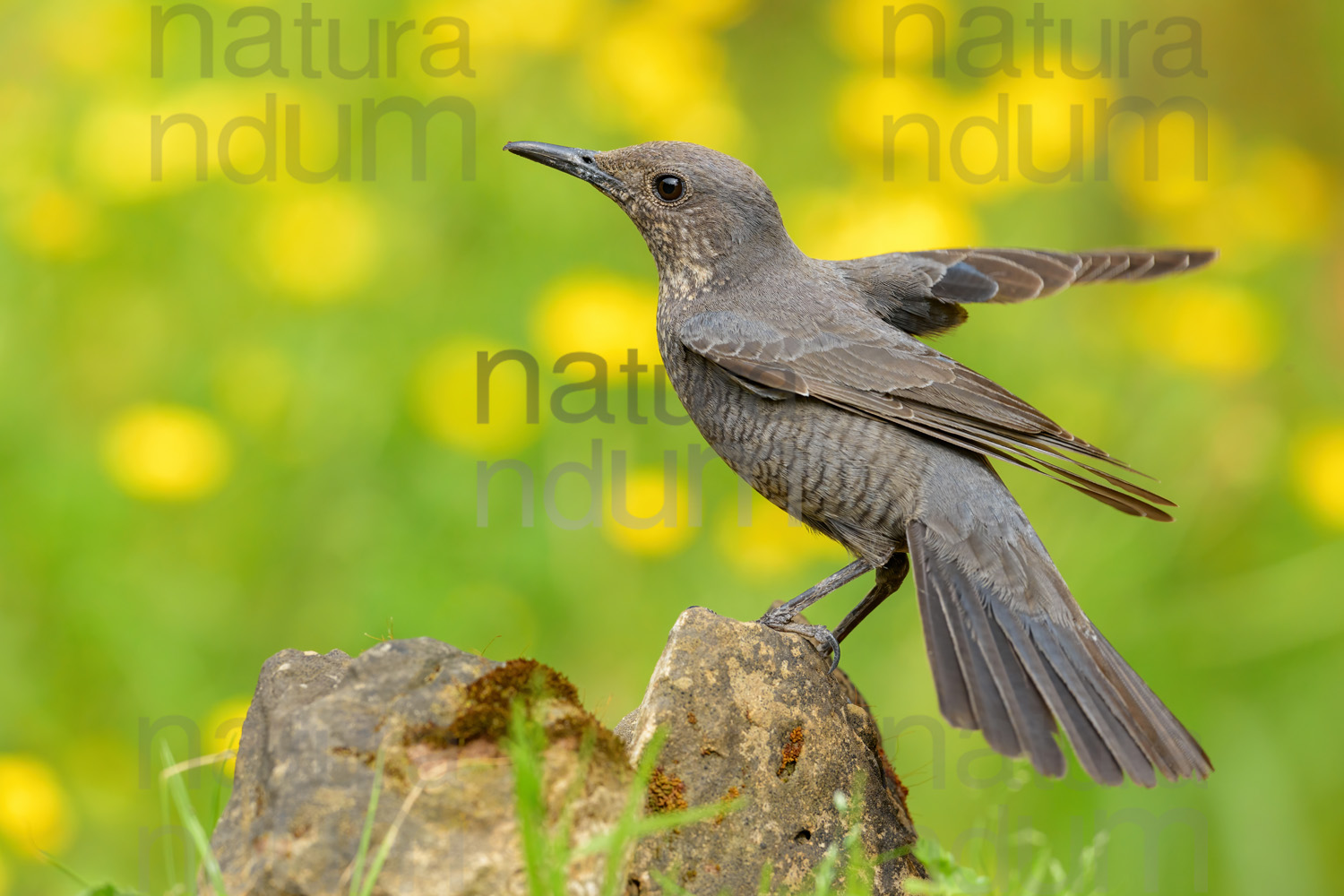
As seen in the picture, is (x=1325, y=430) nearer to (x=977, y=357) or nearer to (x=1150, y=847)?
(x=977, y=357)

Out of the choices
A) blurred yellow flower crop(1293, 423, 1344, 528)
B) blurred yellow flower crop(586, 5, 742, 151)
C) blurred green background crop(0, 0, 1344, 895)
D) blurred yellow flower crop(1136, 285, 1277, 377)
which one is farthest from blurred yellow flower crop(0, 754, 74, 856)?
blurred yellow flower crop(1293, 423, 1344, 528)

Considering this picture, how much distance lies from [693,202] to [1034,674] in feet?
7.01

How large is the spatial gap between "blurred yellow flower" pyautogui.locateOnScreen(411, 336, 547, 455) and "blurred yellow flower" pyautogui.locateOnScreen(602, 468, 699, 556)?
59cm

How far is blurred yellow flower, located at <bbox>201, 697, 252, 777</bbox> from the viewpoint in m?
5.02

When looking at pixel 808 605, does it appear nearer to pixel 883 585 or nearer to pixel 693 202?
pixel 883 585

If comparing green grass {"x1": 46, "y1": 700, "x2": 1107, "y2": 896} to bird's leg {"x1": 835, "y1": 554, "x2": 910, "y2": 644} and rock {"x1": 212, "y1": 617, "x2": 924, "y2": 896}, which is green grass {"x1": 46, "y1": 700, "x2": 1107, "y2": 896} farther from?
bird's leg {"x1": 835, "y1": 554, "x2": 910, "y2": 644}

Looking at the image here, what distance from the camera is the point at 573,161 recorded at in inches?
196

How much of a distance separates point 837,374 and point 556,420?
2404 mm

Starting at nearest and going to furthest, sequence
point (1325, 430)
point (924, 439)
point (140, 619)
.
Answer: point (924, 439) → point (140, 619) → point (1325, 430)

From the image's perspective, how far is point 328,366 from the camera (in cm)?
648

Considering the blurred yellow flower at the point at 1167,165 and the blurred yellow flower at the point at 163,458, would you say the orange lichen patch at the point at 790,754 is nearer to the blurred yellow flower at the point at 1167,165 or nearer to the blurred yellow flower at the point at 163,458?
the blurred yellow flower at the point at 163,458

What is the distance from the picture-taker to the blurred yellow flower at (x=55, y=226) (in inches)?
252

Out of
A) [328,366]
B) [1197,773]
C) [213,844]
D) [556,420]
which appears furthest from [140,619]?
[1197,773]

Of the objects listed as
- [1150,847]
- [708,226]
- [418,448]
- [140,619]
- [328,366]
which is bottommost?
[1150,847]
